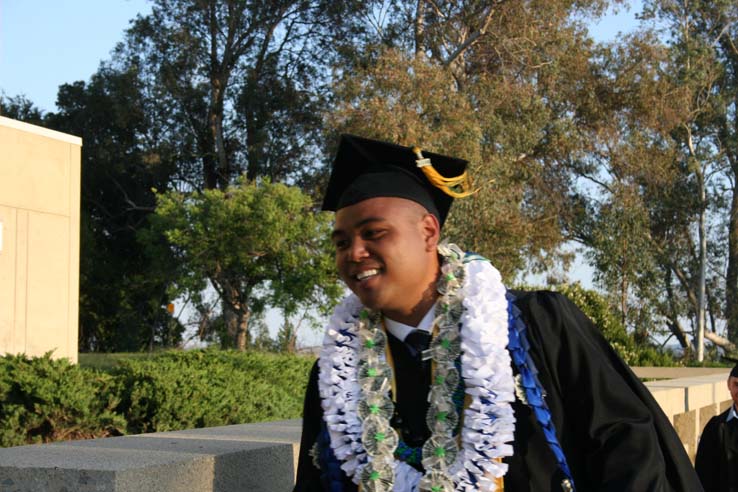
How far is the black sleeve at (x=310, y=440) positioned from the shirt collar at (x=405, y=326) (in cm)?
32

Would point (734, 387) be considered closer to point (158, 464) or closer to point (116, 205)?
point (158, 464)

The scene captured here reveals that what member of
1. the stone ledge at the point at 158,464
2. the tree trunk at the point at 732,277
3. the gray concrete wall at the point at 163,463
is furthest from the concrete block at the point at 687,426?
the tree trunk at the point at 732,277

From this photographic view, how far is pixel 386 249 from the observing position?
2.64 metres

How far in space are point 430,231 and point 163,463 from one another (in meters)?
1.07

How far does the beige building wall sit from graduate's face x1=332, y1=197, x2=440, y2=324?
1107 centimetres

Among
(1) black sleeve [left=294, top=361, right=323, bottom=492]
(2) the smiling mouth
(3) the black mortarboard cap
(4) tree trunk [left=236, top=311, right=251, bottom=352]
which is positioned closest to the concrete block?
(1) black sleeve [left=294, top=361, right=323, bottom=492]

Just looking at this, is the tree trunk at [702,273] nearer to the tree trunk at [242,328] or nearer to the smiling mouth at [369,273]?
the tree trunk at [242,328]

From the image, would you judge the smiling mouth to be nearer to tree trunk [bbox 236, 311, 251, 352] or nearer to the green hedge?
the green hedge

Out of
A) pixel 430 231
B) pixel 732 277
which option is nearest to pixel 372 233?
pixel 430 231

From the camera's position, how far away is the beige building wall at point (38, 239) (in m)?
12.9

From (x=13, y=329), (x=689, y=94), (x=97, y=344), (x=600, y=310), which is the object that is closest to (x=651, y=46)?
(x=689, y=94)

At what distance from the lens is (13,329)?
12906 mm

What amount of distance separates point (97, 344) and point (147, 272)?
3.09 metres

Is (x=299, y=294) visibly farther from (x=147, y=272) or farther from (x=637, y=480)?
(x=637, y=480)
